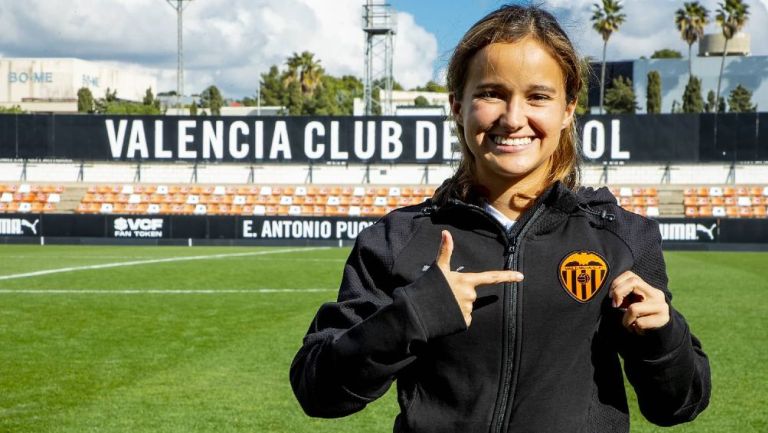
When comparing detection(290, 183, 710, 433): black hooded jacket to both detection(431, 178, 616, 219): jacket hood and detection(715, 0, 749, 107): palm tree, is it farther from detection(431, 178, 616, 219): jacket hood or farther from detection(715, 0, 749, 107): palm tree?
detection(715, 0, 749, 107): palm tree

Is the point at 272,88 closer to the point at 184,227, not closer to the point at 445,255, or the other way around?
the point at 184,227

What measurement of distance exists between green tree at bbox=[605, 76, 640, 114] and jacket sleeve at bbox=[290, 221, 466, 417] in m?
88.6

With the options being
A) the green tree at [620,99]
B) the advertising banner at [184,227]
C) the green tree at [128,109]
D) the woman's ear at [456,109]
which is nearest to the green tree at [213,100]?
the green tree at [128,109]

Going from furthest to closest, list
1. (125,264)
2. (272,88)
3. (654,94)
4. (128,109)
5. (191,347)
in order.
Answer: (272,88)
(128,109)
(654,94)
(125,264)
(191,347)

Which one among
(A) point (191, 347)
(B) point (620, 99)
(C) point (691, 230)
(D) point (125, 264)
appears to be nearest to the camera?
(A) point (191, 347)

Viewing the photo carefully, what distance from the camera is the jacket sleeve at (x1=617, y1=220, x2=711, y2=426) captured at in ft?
7.28

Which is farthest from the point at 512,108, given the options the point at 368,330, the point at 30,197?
the point at 30,197

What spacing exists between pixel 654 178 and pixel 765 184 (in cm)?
367

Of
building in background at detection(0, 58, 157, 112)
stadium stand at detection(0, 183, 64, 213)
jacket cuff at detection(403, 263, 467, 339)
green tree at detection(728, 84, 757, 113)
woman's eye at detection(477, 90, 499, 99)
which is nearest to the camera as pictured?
jacket cuff at detection(403, 263, 467, 339)

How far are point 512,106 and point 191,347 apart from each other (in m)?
7.95

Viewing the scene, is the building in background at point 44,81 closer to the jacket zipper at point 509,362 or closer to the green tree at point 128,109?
the green tree at point 128,109

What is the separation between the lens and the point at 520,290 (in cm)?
226

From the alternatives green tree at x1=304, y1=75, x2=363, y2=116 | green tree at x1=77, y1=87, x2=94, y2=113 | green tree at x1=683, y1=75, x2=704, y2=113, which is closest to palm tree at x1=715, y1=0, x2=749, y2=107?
green tree at x1=683, y1=75, x2=704, y2=113

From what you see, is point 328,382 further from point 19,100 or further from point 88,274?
point 19,100
